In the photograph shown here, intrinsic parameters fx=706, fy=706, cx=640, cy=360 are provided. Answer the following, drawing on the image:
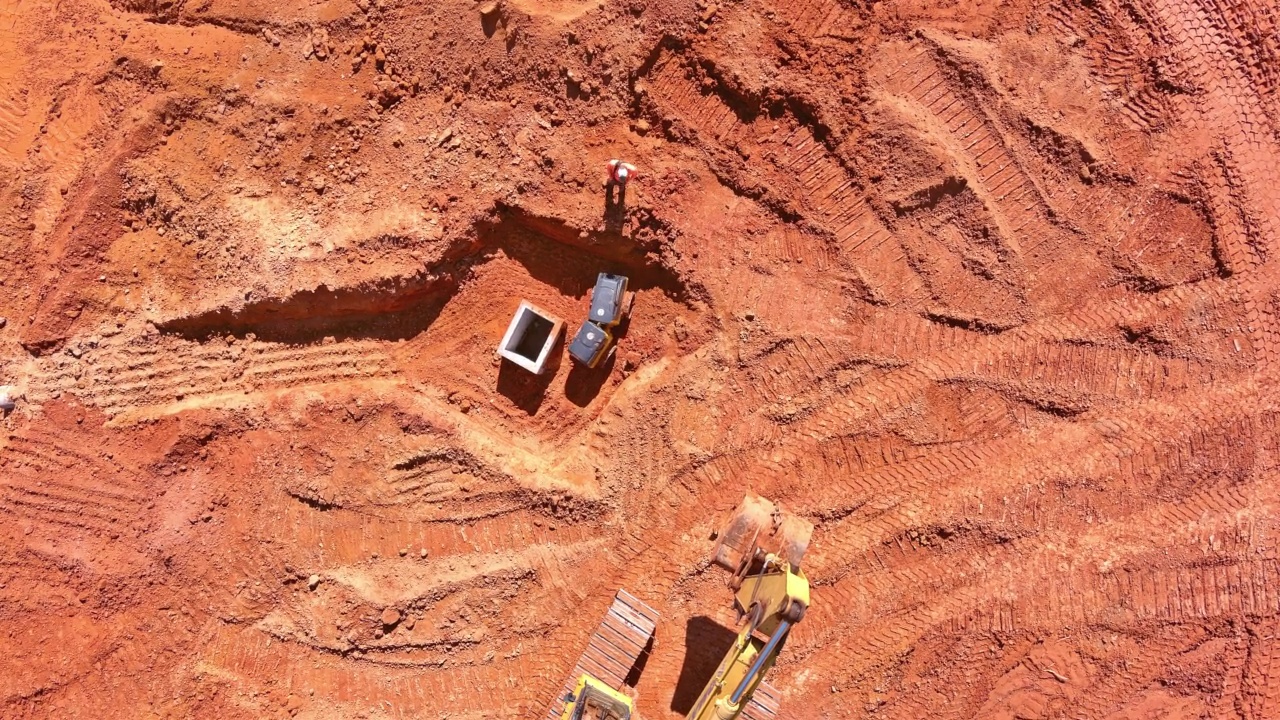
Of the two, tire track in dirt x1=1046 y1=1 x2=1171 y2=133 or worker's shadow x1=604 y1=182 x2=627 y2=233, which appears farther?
worker's shadow x1=604 y1=182 x2=627 y2=233

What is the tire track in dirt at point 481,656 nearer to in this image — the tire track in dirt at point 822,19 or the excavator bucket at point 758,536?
the excavator bucket at point 758,536

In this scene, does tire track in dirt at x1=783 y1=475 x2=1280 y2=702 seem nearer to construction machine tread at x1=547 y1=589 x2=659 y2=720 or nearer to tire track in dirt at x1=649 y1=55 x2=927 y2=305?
construction machine tread at x1=547 y1=589 x2=659 y2=720

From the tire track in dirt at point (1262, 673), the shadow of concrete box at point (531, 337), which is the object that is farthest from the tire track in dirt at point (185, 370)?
the tire track in dirt at point (1262, 673)

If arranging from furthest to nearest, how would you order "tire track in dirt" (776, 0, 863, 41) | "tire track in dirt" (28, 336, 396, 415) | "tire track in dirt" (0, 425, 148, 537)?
1. "tire track in dirt" (28, 336, 396, 415)
2. "tire track in dirt" (0, 425, 148, 537)
3. "tire track in dirt" (776, 0, 863, 41)

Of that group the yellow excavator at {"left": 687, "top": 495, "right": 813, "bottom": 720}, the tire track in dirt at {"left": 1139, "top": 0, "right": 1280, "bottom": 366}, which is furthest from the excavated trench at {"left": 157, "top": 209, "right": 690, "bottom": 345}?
the tire track in dirt at {"left": 1139, "top": 0, "right": 1280, "bottom": 366}

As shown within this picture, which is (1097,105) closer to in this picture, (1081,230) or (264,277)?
(1081,230)

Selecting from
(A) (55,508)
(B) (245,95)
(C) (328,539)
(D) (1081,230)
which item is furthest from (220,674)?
(D) (1081,230)

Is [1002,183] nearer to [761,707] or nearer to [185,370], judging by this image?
[761,707]
